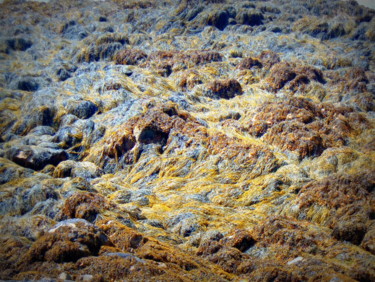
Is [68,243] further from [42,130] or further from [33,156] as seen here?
[42,130]

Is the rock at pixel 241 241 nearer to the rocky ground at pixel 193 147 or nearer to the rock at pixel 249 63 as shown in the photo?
the rocky ground at pixel 193 147

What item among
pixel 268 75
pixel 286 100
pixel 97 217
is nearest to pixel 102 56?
pixel 268 75

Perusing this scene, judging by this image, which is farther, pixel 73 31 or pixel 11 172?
pixel 73 31

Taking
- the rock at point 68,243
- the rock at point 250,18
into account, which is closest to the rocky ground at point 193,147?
the rock at point 68,243

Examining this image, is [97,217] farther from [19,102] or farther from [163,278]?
[19,102]

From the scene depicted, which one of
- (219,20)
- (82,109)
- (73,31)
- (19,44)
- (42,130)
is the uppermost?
(219,20)

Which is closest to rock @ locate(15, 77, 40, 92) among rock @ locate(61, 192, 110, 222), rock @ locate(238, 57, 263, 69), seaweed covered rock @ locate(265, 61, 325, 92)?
rock @ locate(238, 57, 263, 69)

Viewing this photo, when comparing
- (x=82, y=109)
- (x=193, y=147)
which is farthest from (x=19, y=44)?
(x=193, y=147)
